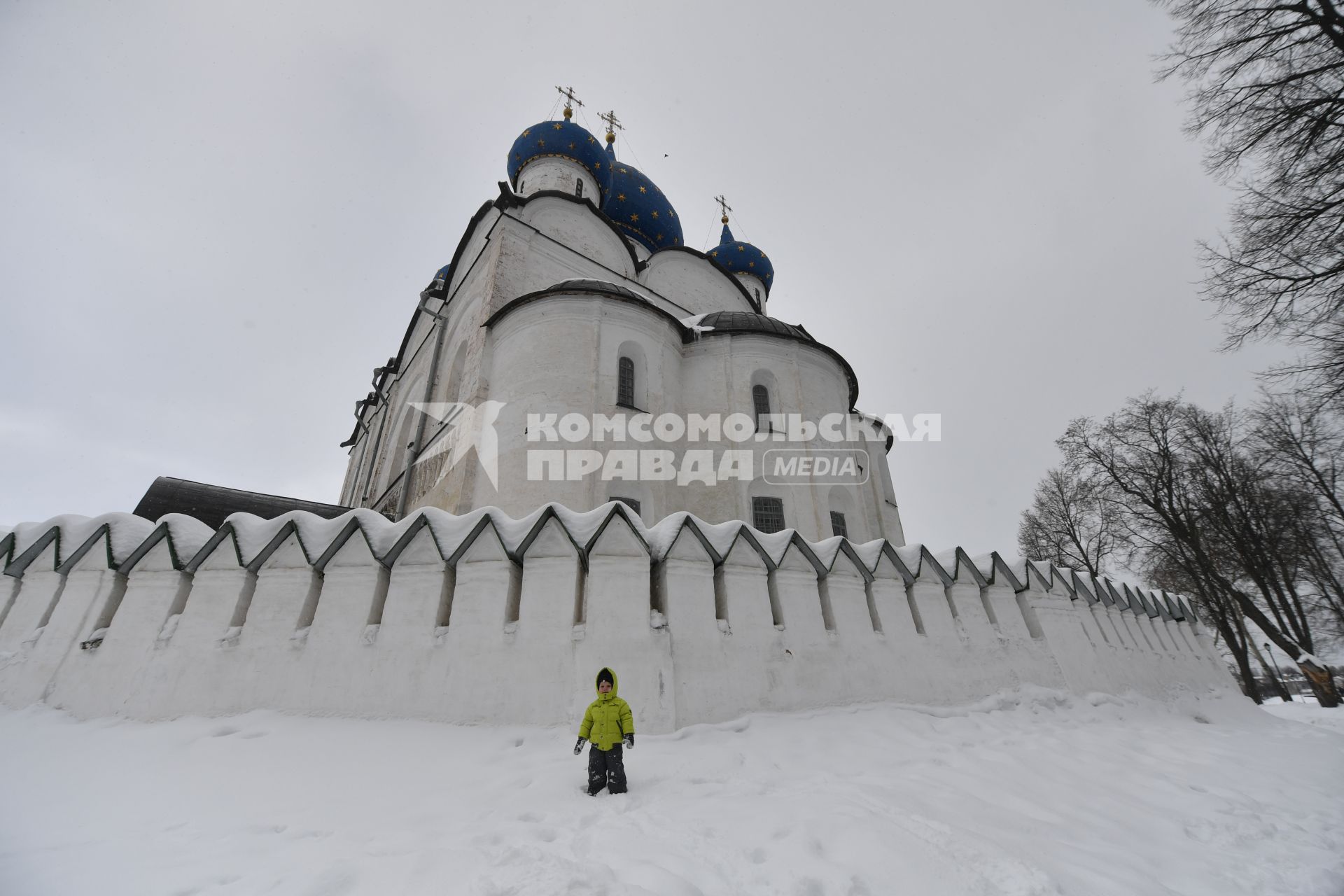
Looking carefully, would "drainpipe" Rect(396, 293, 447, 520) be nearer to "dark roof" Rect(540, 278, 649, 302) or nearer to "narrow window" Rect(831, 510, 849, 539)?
"dark roof" Rect(540, 278, 649, 302)

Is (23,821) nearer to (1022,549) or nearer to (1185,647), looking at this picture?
(1185,647)

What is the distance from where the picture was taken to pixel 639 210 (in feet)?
73.0

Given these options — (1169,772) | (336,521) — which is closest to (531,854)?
(336,521)

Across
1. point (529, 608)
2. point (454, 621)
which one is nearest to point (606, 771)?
point (529, 608)

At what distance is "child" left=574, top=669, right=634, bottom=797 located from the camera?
3705 millimetres

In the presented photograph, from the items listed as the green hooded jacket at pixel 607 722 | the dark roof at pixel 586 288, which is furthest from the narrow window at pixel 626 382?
the green hooded jacket at pixel 607 722

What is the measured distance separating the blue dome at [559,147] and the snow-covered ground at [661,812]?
63.8 ft

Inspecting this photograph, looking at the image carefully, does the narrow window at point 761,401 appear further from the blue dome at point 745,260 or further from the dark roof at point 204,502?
the blue dome at point 745,260

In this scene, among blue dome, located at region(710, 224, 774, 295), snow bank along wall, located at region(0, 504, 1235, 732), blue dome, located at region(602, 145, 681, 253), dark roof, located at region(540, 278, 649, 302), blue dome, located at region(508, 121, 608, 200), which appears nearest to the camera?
snow bank along wall, located at region(0, 504, 1235, 732)

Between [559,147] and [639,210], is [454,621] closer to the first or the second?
[559,147]

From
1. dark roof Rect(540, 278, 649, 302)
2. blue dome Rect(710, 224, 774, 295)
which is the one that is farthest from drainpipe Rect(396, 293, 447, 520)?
blue dome Rect(710, 224, 774, 295)

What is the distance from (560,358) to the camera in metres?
11.7

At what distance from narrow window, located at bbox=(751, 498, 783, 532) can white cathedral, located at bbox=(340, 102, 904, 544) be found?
Answer: 0.10ft

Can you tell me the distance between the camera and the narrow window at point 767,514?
475 inches
